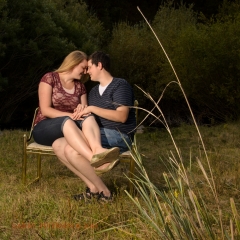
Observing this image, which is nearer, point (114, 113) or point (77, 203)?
point (77, 203)

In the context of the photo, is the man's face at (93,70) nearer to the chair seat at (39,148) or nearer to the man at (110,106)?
the man at (110,106)

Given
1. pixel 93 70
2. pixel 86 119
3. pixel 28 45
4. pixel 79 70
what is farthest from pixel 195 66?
pixel 86 119

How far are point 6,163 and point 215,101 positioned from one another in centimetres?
708

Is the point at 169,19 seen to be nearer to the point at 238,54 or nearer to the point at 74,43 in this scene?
the point at 74,43

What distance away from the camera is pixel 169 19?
1625 centimetres

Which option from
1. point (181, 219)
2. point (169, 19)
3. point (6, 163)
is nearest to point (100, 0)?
point (169, 19)

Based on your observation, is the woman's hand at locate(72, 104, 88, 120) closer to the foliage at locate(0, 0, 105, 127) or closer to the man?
the man

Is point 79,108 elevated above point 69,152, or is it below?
above

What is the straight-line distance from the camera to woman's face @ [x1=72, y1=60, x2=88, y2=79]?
472cm

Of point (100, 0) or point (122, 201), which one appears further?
point (100, 0)

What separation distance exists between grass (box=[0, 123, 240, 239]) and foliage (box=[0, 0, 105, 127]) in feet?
11.6

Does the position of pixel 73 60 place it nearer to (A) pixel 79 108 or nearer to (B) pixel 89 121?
(A) pixel 79 108

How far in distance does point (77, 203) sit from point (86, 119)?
2.00 ft

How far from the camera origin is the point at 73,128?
4223 mm
